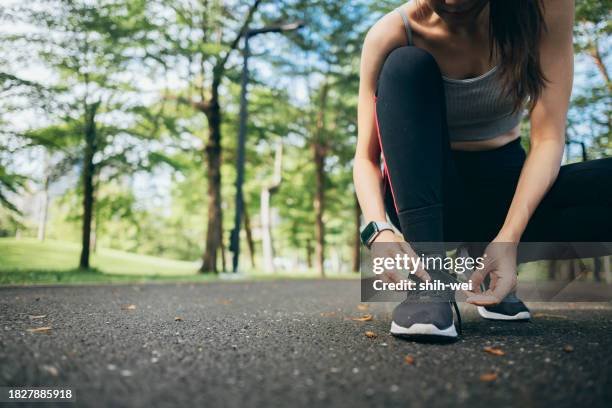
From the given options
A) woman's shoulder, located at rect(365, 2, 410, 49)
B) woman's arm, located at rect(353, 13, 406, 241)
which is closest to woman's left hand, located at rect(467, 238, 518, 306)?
woman's arm, located at rect(353, 13, 406, 241)

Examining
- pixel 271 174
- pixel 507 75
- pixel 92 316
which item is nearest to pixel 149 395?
pixel 92 316

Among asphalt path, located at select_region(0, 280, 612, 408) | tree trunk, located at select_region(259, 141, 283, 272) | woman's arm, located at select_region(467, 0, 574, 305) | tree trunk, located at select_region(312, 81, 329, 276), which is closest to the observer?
asphalt path, located at select_region(0, 280, 612, 408)

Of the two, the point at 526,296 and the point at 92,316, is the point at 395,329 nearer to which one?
the point at 526,296

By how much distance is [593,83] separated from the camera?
17.7ft

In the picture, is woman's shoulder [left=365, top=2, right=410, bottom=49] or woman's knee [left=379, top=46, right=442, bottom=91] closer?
woman's knee [left=379, top=46, right=442, bottom=91]

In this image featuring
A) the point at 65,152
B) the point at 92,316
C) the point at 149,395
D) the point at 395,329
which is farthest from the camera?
the point at 65,152

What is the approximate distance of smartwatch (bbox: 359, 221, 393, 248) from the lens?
1397 millimetres

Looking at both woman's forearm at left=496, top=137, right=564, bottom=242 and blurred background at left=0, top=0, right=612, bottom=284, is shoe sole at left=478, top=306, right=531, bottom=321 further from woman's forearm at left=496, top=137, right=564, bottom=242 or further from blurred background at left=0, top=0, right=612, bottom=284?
blurred background at left=0, top=0, right=612, bottom=284

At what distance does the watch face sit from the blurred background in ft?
8.91

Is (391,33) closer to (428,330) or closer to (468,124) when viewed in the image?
(468,124)

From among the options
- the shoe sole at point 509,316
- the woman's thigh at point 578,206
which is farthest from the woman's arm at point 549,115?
the shoe sole at point 509,316

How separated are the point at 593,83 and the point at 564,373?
5.90 meters

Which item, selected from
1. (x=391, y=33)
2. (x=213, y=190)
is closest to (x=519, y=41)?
(x=391, y=33)

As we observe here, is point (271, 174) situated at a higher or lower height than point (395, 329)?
higher
